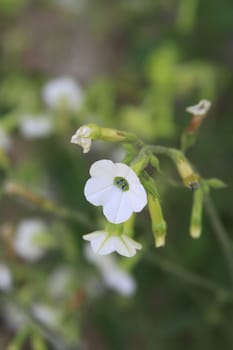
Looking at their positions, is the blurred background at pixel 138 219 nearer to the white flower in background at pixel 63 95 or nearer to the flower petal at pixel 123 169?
the white flower in background at pixel 63 95

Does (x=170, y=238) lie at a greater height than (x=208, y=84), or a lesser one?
lesser

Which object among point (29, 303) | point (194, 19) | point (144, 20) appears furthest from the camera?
point (144, 20)

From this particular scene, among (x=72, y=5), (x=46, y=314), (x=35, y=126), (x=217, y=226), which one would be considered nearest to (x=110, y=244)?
(x=217, y=226)

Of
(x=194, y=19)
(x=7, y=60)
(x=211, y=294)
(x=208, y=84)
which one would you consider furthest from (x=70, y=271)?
(x=7, y=60)

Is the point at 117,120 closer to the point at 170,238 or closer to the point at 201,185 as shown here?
the point at 170,238

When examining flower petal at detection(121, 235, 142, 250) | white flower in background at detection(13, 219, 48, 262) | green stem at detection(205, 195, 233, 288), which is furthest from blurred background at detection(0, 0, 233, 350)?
flower petal at detection(121, 235, 142, 250)

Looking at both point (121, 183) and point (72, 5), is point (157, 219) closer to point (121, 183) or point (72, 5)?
point (121, 183)

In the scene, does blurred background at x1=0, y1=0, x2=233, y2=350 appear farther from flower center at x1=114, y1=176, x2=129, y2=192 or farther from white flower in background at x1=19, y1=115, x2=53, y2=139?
flower center at x1=114, y1=176, x2=129, y2=192

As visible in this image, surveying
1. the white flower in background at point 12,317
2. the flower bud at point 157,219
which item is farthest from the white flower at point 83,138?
the white flower in background at point 12,317
